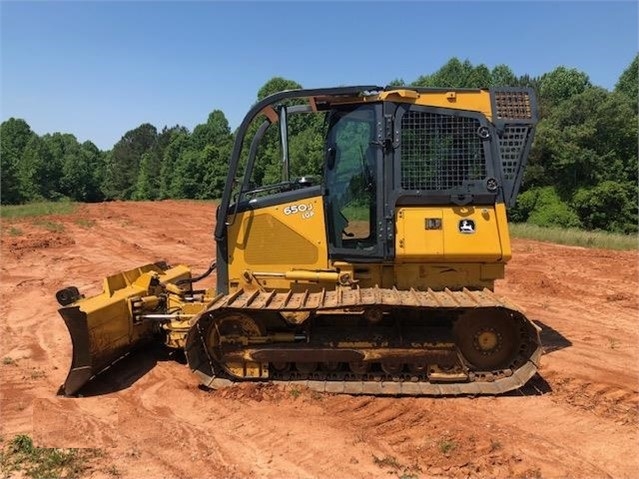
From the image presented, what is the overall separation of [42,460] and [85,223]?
59.3ft

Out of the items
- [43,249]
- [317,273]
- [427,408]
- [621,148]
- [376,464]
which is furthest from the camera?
[621,148]

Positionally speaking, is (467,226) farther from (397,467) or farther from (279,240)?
(397,467)

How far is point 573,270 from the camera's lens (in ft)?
42.8

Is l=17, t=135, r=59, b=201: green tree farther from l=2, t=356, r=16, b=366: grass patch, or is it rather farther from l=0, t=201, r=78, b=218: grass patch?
l=2, t=356, r=16, b=366: grass patch

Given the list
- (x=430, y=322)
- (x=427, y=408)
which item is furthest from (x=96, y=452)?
(x=430, y=322)

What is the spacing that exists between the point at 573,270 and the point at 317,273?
9299 mm

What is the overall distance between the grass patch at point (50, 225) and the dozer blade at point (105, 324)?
45.1ft

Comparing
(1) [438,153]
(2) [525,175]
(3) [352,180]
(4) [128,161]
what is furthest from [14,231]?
(4) [128,161]

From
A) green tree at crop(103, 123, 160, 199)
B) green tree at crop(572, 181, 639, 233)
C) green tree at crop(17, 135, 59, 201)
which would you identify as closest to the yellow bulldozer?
green tree at crop(572, 181, 639, 233)

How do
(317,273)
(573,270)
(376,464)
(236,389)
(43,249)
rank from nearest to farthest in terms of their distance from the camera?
(376,464), (236,389), (317,273), (573,270), (43,249)

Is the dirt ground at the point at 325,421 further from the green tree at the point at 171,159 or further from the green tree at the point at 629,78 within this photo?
the green tree at the point at 171,159

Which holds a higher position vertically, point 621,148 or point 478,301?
point 621,148

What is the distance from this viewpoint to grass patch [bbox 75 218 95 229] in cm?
2012

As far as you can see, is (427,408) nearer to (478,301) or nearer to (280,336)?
(478,301)
